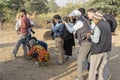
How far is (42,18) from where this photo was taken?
26.5 meters

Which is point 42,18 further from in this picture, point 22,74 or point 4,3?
point 22,74

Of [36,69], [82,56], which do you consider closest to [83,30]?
[82,56]

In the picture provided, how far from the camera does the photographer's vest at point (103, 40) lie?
7547 mm

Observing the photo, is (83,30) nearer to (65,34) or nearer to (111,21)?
(111,21)

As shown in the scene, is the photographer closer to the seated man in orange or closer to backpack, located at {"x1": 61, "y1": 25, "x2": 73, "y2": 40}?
backpack, located at {"x1": 61, "y1": 25, "x2": 73, "y2": 40}

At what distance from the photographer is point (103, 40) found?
7.57 meters

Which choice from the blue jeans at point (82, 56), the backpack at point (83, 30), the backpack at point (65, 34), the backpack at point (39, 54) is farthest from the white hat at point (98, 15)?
the backpack at point (39, 54)

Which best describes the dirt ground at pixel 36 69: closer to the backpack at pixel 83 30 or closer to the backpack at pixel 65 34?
the backpack at pixel 65 34

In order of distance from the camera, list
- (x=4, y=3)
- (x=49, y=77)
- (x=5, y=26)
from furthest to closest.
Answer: (x=4, y=3), (x=5, y=26), (x=49, y=77)

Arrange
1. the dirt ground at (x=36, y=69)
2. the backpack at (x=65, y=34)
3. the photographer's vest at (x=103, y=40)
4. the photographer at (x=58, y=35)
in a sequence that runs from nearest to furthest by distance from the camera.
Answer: the photographer's vest at (x=103, y=40) → the dirt ground at (x=36, y=69) → the photographer at (x=58, y=35) → the backpack at (x=65, y=34)

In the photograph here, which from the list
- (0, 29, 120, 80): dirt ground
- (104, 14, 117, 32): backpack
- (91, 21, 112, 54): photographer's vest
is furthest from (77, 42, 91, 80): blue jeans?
(104, 14, 117, 32): backpack

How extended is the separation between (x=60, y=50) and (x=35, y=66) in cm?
96

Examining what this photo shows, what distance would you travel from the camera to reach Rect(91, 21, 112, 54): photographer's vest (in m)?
7.55

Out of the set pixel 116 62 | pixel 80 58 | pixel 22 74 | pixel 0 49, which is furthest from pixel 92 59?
pixel 0 49
